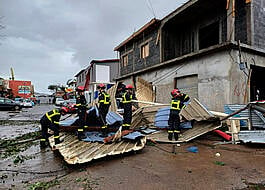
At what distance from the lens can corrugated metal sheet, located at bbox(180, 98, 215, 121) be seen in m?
5.65

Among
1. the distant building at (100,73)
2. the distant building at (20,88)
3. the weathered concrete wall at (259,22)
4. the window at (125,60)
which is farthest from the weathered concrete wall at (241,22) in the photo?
the distant building at (20,88)

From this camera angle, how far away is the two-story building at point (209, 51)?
8062 mm

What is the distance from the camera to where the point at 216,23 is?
10766 mm

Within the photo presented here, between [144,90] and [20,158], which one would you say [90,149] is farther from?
[144,90]

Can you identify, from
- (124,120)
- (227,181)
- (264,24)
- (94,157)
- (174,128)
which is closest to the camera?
(227,181)

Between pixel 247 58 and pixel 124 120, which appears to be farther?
pixel 247 58

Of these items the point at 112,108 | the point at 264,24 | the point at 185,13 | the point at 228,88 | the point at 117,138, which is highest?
the point at 185,13

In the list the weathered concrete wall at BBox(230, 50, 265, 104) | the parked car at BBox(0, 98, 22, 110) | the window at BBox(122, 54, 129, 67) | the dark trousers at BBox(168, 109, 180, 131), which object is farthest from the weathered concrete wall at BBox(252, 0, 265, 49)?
the parked car at BBox(0, 98, 22, 110)

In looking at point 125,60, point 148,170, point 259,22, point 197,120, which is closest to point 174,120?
point 197,120

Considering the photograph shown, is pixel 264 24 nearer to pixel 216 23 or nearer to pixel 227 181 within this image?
pixel 216 23

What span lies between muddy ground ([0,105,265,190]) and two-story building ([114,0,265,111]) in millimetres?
3494

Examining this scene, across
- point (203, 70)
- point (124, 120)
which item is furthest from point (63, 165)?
point (203, 70)

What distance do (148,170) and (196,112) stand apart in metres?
2.79

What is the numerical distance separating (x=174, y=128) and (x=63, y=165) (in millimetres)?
3420
